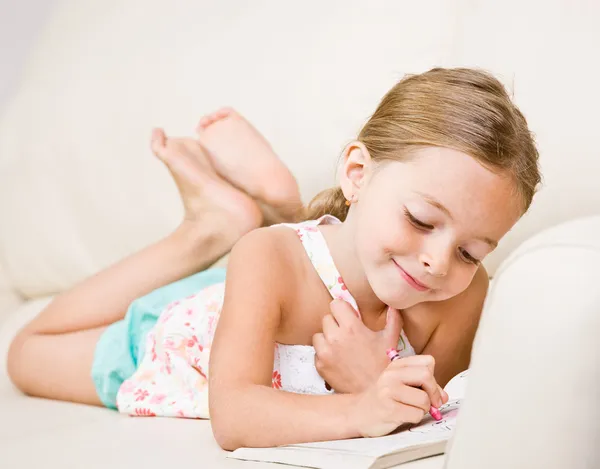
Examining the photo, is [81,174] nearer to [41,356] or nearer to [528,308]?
[41,356]

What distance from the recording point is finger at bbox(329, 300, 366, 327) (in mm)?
1096

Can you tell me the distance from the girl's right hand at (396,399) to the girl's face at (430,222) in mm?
131

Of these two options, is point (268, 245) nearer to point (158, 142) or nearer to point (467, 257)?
point (467, 257)

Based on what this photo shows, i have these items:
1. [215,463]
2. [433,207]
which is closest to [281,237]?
[433,207]

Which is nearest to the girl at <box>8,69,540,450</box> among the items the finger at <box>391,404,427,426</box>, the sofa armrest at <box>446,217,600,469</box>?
the finger at <box>391,404,427,426</box>

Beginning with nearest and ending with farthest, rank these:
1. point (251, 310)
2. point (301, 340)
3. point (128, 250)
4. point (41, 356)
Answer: point (251, 310), point (301, 340), point (41, 356), point (128, 250)

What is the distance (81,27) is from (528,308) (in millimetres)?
1430

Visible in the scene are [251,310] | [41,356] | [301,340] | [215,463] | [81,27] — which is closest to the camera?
[215,463]

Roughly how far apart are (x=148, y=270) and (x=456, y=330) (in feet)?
A: 1.65

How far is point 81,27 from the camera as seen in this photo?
6.03 feet

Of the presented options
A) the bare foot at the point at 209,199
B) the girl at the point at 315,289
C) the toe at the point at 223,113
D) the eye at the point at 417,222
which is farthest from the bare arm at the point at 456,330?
the toe at the point at 223,113

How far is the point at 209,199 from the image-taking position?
1431 millimetres

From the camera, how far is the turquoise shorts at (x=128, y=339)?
1.32 meters

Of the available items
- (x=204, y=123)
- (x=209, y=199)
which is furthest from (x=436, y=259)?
(x=204, y=123)
